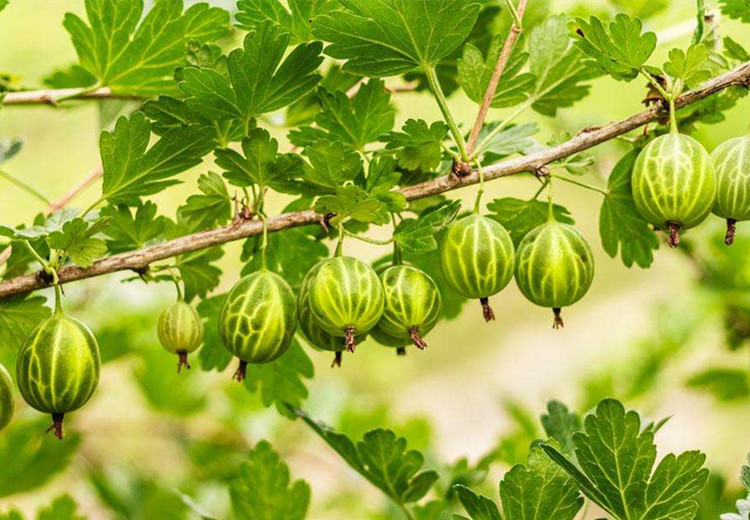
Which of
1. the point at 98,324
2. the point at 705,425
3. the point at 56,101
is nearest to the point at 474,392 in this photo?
the point at 705,425

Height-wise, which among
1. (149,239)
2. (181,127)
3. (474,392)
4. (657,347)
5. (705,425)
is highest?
(181,127)

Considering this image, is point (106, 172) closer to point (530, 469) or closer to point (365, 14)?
point (365, 14)

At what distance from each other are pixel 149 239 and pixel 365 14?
412 mm

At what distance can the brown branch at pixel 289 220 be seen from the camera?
3.24 ft

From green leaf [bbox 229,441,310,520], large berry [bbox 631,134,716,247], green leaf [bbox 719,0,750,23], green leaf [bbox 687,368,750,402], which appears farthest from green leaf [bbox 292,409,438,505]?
green leaf [bbox 687,368,750,402]

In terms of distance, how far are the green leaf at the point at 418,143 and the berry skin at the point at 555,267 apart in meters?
0.16

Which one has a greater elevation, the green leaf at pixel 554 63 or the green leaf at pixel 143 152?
the green leaf at pixel 554 63

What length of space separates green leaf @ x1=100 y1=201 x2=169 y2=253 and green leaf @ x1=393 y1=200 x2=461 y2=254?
1.10 feet

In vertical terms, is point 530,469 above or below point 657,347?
above

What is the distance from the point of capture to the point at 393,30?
976 millimetres

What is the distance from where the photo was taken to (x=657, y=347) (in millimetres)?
2152

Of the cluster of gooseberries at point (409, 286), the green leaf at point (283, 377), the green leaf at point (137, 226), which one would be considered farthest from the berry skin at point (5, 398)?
the green leaf at point (283, 377)

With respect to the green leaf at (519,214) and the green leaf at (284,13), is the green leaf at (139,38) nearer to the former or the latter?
the green leaf at (284,13)

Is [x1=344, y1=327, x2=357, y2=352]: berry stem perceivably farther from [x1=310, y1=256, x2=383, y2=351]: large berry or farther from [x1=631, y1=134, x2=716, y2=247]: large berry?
[x1=631, y1=134, x2=716, y2=247]: large berry
